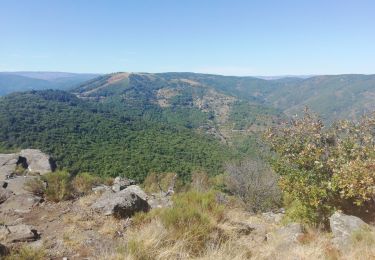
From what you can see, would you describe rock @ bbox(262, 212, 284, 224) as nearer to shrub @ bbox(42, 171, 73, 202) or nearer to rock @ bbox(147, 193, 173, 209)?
rock @ bbox(147, 193, 173, 209)

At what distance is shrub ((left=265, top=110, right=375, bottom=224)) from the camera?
829cm

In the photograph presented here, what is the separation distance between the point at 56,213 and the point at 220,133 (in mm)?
158537

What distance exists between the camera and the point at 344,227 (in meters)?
6.99

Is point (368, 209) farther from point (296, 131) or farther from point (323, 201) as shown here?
point (296, 131)

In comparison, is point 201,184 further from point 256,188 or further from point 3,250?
point 3,250

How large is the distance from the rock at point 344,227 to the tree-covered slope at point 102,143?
50577 millimetres

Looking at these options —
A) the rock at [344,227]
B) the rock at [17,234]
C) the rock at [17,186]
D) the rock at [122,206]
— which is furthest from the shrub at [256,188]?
the rock at [17,234]

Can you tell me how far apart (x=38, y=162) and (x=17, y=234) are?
39.9 ft

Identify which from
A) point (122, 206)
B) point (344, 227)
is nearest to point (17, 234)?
point (122, 206)

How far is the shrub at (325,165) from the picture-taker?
8289mm

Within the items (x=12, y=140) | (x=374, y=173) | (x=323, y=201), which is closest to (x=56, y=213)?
(x=323, y=201)

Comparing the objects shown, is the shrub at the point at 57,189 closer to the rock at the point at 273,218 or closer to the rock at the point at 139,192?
the rock at the point at 139,192

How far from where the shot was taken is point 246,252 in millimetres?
5242

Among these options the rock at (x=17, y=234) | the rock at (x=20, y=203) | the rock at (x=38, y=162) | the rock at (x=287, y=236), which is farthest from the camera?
the rock at (x=38, y=162)
